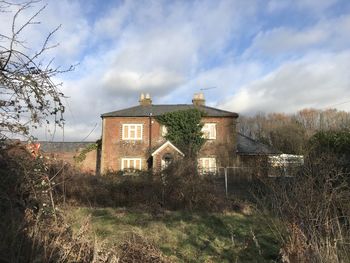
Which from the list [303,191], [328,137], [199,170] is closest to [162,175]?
[199,170]

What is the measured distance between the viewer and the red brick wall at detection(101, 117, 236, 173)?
35406mm

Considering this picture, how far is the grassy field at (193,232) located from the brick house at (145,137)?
1855cm

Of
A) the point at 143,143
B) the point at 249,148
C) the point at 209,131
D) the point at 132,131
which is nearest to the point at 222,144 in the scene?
the point at 209,131

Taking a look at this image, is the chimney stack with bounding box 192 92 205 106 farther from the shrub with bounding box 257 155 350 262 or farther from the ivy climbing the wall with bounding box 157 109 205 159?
the shrub with bounding box 257 155 350 262

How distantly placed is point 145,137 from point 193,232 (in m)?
24.5

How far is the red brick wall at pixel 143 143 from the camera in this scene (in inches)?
1394

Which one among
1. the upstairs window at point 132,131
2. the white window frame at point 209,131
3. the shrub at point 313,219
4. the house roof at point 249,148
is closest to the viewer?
the shrub at point 313,219

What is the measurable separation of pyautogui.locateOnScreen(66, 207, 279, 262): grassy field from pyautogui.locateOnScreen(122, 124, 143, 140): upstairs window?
2005 centimetres

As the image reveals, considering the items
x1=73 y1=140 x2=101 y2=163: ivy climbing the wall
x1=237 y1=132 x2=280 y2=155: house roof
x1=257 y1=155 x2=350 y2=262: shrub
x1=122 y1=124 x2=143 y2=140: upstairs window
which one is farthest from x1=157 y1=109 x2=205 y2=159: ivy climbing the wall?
x1=257 y1=155 x2=350 y2=262: shrub

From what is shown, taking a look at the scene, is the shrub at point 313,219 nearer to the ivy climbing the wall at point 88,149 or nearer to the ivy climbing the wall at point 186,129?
the ivy climbing the wall at point 186,129

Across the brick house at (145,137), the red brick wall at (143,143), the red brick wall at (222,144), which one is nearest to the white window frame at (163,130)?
the brick house at (145,137)

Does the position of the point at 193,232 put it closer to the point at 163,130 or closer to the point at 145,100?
the point at 163,130

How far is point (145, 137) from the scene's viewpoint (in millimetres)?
36625

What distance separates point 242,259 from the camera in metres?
9.32
